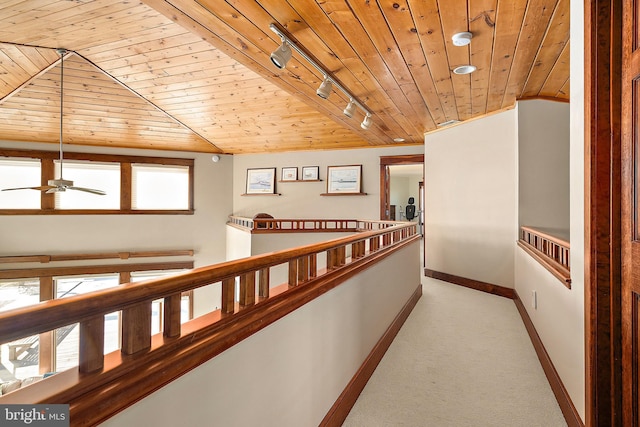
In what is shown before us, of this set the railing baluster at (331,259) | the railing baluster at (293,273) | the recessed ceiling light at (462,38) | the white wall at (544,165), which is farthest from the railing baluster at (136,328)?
the white wall at (544,165)

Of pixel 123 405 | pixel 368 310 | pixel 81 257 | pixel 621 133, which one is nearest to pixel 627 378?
pixel 621 133

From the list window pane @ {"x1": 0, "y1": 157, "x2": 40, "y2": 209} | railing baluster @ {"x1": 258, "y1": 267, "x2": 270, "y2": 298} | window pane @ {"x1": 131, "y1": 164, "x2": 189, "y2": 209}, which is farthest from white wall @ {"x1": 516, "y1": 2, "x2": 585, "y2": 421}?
window pane @ {"x1": 0, "y1": 157, "x2": 40, "y2": 209}

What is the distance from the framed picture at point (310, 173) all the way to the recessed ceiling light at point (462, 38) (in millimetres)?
4514

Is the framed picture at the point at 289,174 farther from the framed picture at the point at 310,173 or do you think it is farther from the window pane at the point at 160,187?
the window pane at the point at 160,187

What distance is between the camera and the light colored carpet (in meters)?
1.90

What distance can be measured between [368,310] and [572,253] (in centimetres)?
122

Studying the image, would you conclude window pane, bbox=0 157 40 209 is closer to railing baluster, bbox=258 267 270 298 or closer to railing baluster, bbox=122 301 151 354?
railing baluster, bbox=258 267 270 298

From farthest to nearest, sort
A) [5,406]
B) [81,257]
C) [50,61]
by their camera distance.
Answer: [81,257], [50,61], [5,406]

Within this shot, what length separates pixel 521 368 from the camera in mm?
2436

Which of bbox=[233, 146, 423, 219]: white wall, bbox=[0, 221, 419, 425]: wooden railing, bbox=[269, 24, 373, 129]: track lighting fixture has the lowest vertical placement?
bbox=[0, 221, 419, 425]: wooden railing

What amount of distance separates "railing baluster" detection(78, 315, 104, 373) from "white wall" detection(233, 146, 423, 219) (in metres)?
6.01

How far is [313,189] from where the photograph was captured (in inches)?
273

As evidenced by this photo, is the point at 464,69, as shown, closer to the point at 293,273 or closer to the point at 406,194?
the point at 293,273

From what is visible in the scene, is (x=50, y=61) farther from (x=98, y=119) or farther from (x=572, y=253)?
(x=572, y=253)
